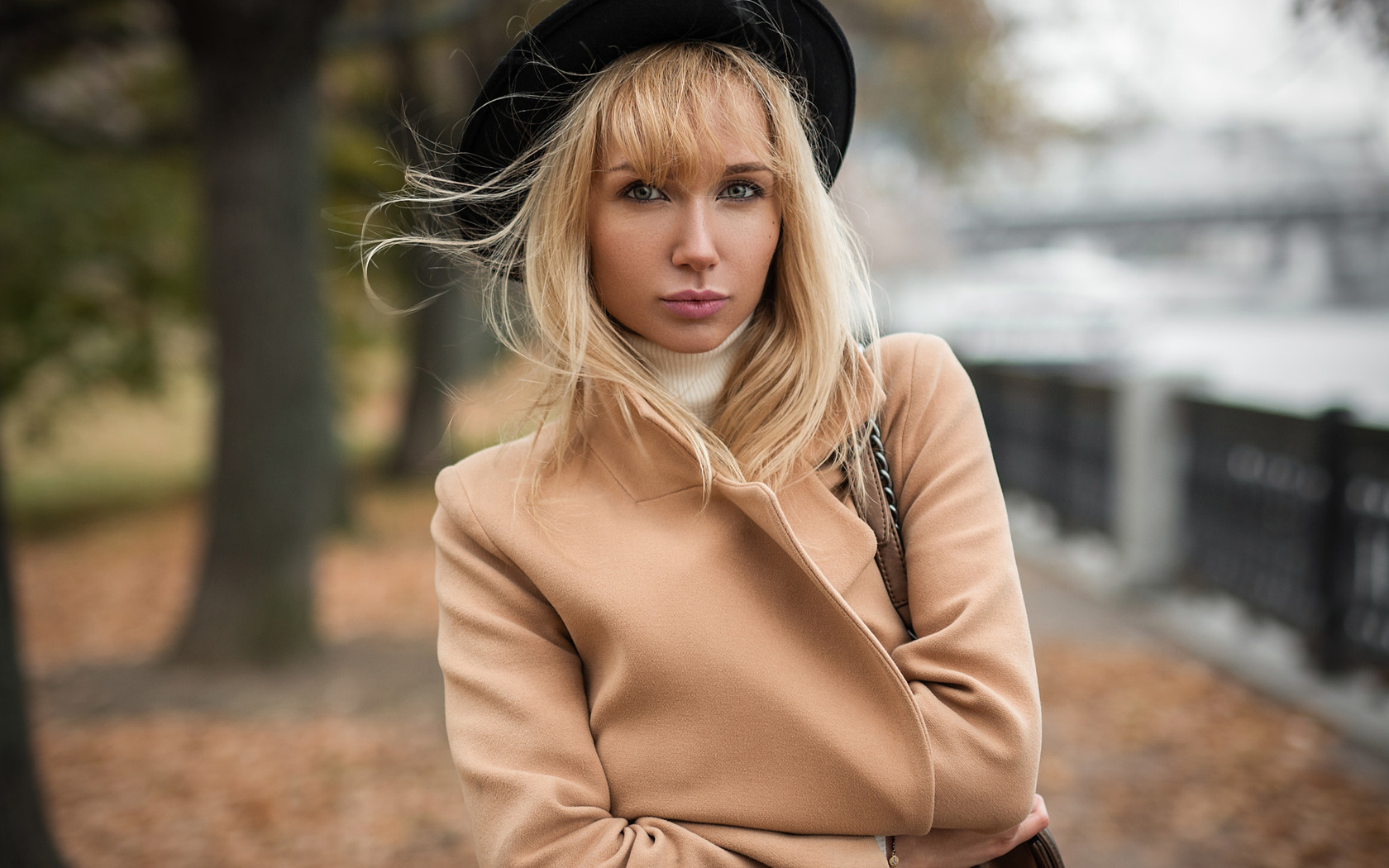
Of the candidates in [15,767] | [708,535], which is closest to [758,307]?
[708,535]

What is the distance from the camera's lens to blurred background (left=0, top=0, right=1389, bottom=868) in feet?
13.7

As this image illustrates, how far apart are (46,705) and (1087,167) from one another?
1185 centimetres

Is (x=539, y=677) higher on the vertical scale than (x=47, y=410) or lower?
higher

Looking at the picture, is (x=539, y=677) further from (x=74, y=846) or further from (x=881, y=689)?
(x=74, y=846)

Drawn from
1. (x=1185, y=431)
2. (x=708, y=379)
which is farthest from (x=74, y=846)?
(x=1185, y=431)

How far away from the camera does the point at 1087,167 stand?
1282 centimetres

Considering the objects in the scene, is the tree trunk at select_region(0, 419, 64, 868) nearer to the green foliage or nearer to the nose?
the nose

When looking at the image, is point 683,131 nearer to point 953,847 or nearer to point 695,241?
point 695,241

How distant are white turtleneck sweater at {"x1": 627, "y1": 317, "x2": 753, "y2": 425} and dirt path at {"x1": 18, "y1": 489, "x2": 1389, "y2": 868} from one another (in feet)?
9.60

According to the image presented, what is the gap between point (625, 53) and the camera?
59.6 inches

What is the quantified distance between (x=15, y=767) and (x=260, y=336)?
2.92m

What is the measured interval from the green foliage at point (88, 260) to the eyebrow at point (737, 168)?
8.83m

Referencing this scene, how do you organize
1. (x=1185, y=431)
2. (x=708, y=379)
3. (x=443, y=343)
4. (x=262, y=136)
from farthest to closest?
(x=443, y=343) → (x=1185, y=431) → (x=262, y=136) → (x=708, y=379)

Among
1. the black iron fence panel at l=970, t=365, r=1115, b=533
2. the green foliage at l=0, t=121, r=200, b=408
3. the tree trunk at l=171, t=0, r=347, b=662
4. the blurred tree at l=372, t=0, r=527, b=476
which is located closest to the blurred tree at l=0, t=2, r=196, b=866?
the green foliage at l=0, t=121, r=200, b=408
